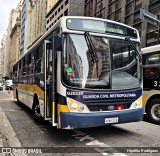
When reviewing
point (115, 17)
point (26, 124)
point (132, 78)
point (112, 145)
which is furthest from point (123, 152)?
point (115, 17)

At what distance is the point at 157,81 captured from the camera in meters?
8.73

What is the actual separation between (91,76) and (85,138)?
5.88 ft

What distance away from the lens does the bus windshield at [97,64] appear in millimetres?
5715

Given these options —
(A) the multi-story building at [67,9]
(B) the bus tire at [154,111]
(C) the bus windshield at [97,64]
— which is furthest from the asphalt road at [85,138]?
(A) the multi-story building at [67,9]

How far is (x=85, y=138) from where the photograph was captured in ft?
21.0

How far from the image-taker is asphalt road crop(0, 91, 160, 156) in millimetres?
5434

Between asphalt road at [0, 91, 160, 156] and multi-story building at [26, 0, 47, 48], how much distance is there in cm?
6999

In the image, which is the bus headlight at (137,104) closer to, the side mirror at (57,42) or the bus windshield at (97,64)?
the bus windshield at (97,64)

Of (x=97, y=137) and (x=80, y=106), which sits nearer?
(x=80, y=106)

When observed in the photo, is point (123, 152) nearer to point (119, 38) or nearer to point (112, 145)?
point (112, 145)

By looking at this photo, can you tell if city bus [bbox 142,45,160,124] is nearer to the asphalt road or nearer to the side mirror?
the asphalt road

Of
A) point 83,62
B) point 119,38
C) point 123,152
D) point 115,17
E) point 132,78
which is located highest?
point 115,17

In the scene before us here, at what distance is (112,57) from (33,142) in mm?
2995

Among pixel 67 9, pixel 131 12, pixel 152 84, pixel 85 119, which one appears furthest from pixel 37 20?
pixel 85 119
